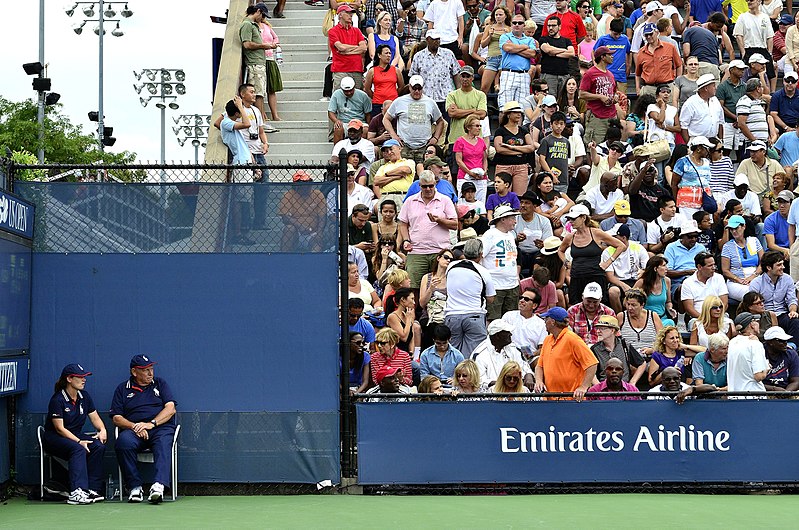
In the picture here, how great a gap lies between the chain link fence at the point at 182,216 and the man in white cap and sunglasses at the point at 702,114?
8.08 metres

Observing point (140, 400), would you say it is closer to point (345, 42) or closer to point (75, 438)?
point (75, 438)

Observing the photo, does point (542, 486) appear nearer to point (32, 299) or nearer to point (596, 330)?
point (596, 330)

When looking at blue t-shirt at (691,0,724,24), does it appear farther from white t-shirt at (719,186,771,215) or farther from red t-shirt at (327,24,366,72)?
red t-shirt at (327,24,366,72)

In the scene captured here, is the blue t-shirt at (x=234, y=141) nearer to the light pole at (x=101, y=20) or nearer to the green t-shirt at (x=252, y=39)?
the green t-shirt at (x=252, y=39)

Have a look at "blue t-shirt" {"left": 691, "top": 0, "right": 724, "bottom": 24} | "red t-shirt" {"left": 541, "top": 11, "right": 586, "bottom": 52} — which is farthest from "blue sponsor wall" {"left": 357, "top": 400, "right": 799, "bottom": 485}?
"blue t-shirt" {"left": 691, "top": 0, "right": 724, "bottom": 24}

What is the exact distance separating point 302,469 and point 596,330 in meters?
3.79

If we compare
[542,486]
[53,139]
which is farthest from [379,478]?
[53,139]

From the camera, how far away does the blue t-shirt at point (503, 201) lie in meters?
15.5

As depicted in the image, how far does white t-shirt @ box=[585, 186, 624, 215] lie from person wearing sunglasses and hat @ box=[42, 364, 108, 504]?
24.2 ft

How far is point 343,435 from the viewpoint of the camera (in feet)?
36.0

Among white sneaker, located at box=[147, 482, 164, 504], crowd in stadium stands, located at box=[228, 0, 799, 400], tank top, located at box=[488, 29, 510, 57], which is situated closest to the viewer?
white sneaker, located at box=[147, 482, 164, 504]

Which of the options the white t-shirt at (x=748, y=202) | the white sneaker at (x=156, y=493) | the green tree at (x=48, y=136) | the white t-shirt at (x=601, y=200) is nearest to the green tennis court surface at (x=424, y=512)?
the white sneaker at (x=156, y=493)

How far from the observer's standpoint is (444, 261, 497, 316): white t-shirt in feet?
43.3

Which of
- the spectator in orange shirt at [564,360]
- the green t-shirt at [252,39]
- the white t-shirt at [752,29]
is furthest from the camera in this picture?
the white t-shirt at [752,29]
